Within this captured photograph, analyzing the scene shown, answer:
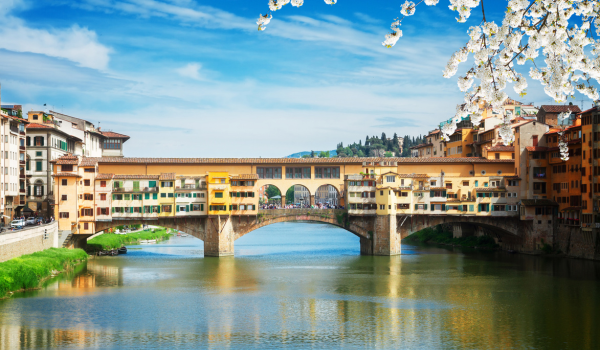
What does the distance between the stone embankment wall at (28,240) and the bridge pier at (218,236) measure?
11553mm

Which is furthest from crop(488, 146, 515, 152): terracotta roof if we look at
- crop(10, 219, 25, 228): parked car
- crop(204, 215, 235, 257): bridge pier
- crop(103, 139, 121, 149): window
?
crop(103, 139, 121, 149): window

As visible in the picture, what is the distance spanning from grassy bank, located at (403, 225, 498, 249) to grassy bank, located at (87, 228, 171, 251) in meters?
30.0

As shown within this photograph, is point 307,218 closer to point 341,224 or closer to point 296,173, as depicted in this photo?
point 341,224

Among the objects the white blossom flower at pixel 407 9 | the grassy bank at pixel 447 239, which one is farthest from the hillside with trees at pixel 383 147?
the white blossom flower at pixel 407 9

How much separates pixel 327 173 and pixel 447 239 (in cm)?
1827

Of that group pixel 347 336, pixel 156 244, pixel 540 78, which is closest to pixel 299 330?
pixel 347 336

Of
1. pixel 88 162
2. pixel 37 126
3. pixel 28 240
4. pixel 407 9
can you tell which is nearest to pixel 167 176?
pixel 88 162

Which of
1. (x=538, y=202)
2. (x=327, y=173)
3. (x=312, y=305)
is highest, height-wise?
(x=327, y=173)

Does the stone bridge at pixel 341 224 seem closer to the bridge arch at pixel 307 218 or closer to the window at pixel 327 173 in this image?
the bridge arch at pixel 307 218

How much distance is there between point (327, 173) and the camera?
54594 millimetres

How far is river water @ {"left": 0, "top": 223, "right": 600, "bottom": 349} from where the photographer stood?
2394 cm

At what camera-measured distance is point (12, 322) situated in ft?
83.7

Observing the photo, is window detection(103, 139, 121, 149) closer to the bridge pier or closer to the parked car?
the bridge pier

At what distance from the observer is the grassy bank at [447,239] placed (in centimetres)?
5897
